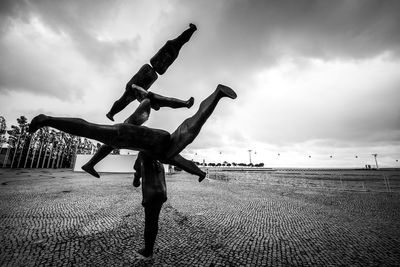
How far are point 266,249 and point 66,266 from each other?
131 inches

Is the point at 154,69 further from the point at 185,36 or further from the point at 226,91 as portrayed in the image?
the point at 226,91

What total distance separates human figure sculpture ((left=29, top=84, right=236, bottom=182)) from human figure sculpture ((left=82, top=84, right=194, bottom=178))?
0.38m

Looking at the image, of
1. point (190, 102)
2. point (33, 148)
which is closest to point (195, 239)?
point (190, 102)

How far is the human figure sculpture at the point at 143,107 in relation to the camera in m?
1.93

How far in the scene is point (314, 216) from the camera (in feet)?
19.4

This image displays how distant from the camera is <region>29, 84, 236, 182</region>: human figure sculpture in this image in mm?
1279

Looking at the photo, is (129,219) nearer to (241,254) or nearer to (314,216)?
(241,254)

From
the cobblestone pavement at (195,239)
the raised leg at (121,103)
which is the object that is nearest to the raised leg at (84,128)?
the raised leg at (121,103)

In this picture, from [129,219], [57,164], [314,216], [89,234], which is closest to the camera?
[89,234]

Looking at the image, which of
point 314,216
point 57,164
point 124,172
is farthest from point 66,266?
point 57,164

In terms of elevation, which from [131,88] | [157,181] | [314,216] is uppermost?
[131,88]

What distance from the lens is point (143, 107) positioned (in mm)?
1950

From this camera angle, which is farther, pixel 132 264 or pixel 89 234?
pixel 89 234

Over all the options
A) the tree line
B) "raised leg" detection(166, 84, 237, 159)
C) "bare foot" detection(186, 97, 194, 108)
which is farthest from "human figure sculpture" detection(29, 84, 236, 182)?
the tree line
